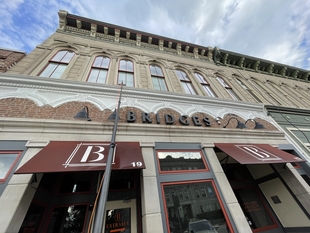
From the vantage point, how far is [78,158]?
328cm

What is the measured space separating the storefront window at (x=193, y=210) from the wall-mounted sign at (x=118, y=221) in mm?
1430

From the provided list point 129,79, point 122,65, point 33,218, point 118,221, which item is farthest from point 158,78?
point 33,218

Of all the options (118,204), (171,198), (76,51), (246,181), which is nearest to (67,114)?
(118,204)

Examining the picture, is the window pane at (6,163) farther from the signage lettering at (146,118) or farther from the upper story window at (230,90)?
the upper story window at (230,90)

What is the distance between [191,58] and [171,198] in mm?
10468

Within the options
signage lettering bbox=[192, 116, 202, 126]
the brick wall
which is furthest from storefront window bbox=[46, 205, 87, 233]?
the brick wall

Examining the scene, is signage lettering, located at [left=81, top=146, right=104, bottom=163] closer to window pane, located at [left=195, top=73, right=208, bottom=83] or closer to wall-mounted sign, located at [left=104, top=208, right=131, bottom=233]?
wall-mounted sign, located at [left=104, top=208, right=131, bottom=233]

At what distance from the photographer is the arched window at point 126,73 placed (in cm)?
691

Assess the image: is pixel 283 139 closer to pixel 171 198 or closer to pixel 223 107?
pixel 223 107

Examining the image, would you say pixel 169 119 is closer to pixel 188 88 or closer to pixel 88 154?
pixel 88 154

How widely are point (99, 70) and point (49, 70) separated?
7.05ft

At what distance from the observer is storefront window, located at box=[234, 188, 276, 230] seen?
532 cm

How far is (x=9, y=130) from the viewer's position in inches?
148

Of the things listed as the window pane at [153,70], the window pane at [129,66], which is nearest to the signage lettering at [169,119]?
the window pane at [129,66]
